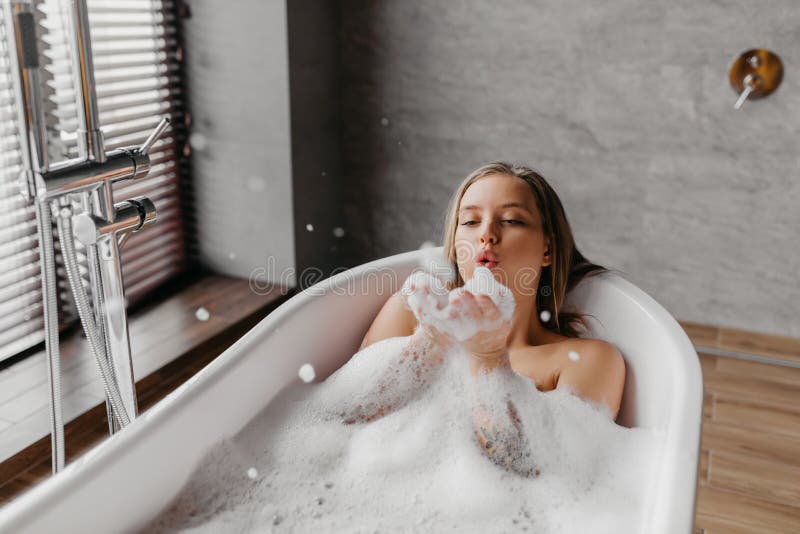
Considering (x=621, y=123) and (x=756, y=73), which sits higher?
(x=756, y=73)

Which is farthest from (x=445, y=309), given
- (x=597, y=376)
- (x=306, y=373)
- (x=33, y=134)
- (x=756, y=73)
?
(x=756, y=73)

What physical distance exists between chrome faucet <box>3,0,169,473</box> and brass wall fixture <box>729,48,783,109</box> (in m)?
1.90

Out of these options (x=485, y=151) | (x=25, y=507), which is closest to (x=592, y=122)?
(x=485, y=151)

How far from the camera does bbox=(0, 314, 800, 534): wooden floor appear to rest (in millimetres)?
1679

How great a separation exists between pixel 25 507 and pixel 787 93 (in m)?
2.37

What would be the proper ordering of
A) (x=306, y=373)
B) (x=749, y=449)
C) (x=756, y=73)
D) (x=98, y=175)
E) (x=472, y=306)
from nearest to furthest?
1. (x=98, y=175)
2. (x=472, y=306)
3. (x=306, y=373)
4. (x=749, y=449)
5. (x=756, y=73)

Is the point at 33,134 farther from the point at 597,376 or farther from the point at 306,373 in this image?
the point at 597,376

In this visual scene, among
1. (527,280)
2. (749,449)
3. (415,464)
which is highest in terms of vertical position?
(527,280)

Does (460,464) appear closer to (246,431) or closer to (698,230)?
(246,431)

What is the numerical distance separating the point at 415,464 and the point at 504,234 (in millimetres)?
481

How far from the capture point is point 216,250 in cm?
281

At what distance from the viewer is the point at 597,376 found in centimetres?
142

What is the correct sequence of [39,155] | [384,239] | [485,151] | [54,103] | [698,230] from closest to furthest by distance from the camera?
[39,155], [54,103], [698,230], [485,151], [384,239]

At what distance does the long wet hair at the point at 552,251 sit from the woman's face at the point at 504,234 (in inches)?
0.9
